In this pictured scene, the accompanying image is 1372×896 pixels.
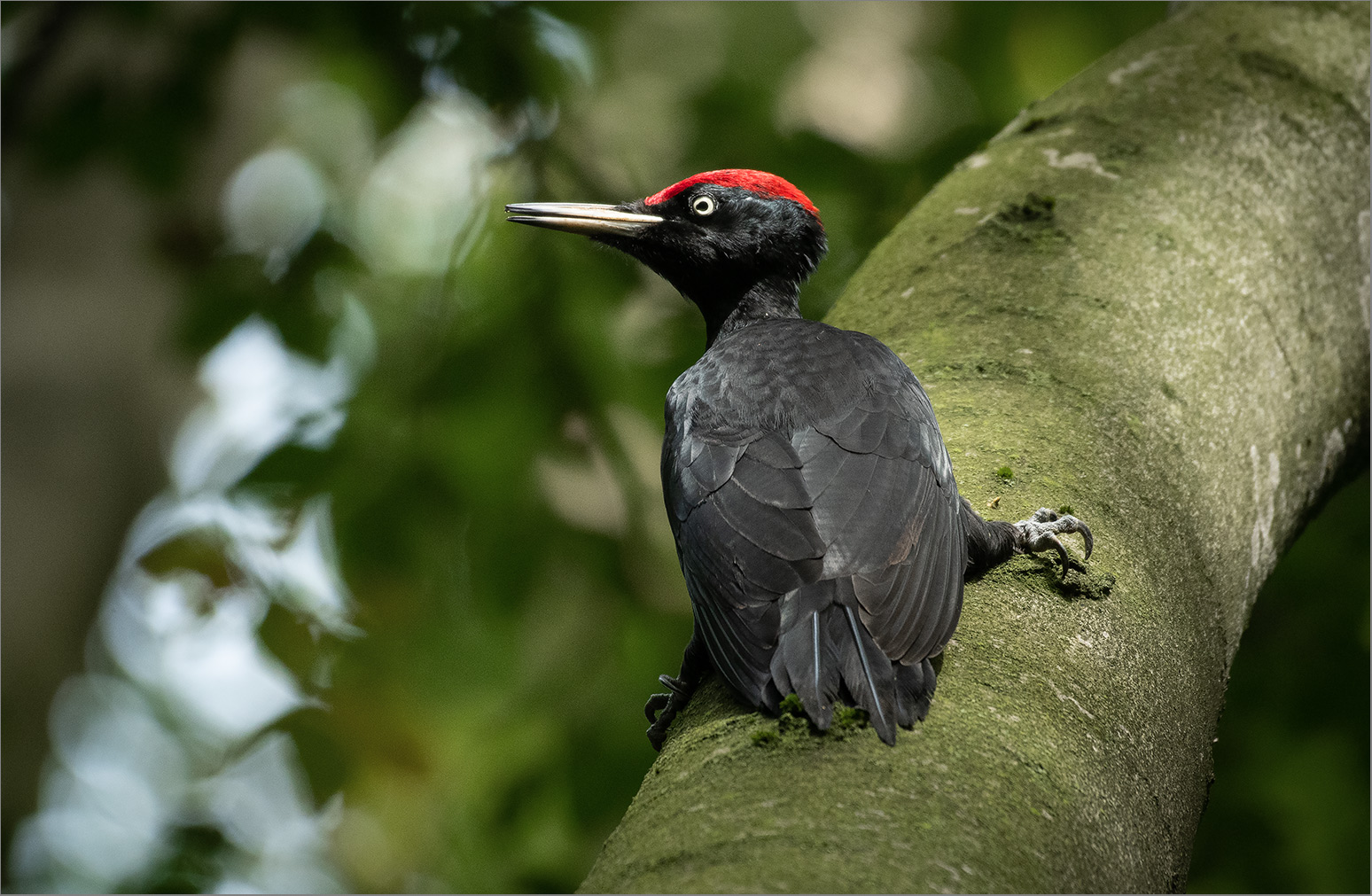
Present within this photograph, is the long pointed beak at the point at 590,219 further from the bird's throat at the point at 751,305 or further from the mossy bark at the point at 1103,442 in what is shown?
the mossy bark at the point at 1103,442

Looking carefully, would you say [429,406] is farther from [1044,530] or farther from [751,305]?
[1044,530]

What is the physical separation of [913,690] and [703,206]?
2.34m

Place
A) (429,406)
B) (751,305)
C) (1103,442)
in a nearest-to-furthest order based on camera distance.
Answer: (1103,442) < (751,305) < (429,406)

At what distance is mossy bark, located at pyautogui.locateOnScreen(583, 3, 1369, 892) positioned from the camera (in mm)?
1400

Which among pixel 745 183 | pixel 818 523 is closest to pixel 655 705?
pixel 818 523

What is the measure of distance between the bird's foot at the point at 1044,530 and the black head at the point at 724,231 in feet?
5.18

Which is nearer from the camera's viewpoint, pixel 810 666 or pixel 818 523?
pixel 810 666

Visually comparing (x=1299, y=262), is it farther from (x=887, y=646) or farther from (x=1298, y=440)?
(x=887, y=646)

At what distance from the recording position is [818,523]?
82.9 inches

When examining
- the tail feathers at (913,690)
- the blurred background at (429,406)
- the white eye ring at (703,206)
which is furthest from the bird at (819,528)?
the blurred background at (429,406)

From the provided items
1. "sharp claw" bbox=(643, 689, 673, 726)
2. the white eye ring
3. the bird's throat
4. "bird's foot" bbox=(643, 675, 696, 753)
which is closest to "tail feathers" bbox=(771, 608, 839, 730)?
"bird's foot" bbox=(643, 675, 696, 753)

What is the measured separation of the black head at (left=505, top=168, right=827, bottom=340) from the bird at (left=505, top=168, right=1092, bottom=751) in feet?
2.17

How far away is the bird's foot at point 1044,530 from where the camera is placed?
2.15 metres

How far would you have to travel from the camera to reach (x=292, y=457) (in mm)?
4344
